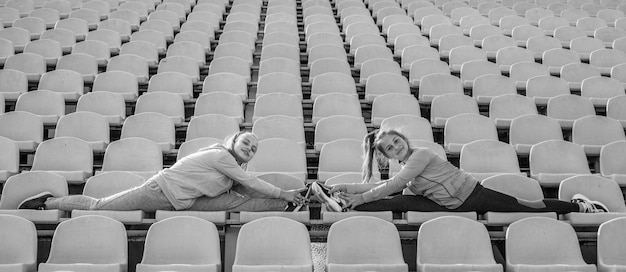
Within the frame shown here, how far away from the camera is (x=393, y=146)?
10.5 feet

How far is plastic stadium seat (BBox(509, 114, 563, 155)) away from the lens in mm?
4164

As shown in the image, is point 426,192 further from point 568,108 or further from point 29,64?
point 29,64

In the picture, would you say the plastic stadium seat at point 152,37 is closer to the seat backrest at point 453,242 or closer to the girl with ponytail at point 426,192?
the girl with ponytail at point 426,192

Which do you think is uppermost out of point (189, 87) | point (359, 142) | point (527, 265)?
point (189, 87)

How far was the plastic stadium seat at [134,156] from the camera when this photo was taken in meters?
3.72

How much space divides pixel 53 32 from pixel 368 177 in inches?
150

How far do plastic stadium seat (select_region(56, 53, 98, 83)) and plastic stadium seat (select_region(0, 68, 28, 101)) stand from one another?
1.17 feet

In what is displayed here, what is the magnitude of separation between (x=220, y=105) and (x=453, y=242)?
2143 mm

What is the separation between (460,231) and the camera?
291 cm

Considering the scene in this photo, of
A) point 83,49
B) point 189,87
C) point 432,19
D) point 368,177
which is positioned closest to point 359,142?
point 368,177

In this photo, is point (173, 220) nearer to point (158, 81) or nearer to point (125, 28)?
point (158, 81)

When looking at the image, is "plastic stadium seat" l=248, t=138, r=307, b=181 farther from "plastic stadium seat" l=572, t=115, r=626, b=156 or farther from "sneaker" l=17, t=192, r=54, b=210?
"plastic stadium seat" l=572, t=115, r=626, b=156

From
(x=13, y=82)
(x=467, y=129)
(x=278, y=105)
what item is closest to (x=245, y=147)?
(x=278, y=105)

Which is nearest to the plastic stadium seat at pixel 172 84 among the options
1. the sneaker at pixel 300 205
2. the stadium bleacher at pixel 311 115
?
the stadium bleacher at pixel 311 115
